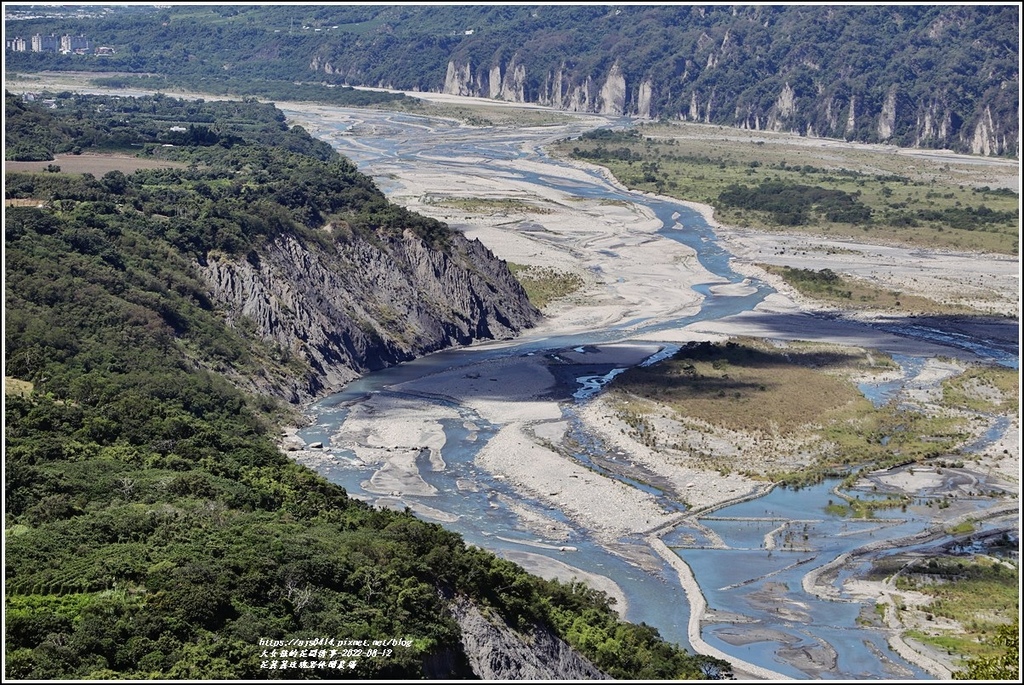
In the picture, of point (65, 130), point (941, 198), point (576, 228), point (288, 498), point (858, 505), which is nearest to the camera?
point (288, 498)

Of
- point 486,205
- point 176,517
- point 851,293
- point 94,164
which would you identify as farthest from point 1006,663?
point 486,205

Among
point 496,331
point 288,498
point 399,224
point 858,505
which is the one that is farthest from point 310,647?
point 399,224

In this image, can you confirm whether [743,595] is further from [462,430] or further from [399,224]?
[399,224]

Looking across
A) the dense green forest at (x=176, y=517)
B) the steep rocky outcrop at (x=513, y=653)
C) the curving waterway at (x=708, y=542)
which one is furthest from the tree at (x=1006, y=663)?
the curving waterway at (x=708, y=542)

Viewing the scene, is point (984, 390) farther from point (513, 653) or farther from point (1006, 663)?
point (1006, 663)

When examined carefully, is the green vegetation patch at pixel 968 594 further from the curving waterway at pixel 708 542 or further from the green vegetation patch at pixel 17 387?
the green vegetation patch at pixel 17 387

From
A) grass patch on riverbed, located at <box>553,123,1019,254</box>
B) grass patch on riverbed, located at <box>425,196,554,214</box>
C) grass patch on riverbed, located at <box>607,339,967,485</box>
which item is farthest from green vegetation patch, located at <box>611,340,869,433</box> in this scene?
grass patch on riverbed, located at <box>425,196,554,214</box>

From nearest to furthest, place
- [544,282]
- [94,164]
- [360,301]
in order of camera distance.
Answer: [360,301]
[94,164]
[544,282]

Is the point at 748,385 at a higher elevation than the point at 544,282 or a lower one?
lower
